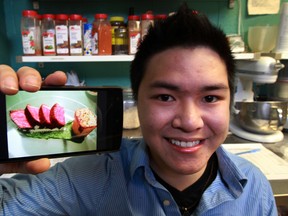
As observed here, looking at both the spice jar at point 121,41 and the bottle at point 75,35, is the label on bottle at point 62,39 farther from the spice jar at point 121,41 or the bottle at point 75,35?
the spice jar at point 121,41

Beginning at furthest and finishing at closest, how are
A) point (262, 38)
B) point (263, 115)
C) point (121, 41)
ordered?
point (262, 38)
point (121, 41)
point (263, 115)

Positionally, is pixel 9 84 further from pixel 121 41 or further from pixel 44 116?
pixel 121 41

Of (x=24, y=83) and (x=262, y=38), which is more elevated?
(x=262, y=38)

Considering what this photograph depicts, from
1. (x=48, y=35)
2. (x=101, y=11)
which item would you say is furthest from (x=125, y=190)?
(x=101, y=11)

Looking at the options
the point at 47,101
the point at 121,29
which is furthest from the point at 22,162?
the point at 121,29

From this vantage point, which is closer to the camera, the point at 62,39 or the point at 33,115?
the point at 33,115

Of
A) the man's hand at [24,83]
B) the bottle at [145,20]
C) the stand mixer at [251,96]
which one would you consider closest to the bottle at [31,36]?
the bottle at [145,20]

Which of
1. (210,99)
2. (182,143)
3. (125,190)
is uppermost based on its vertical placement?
(210,99)
